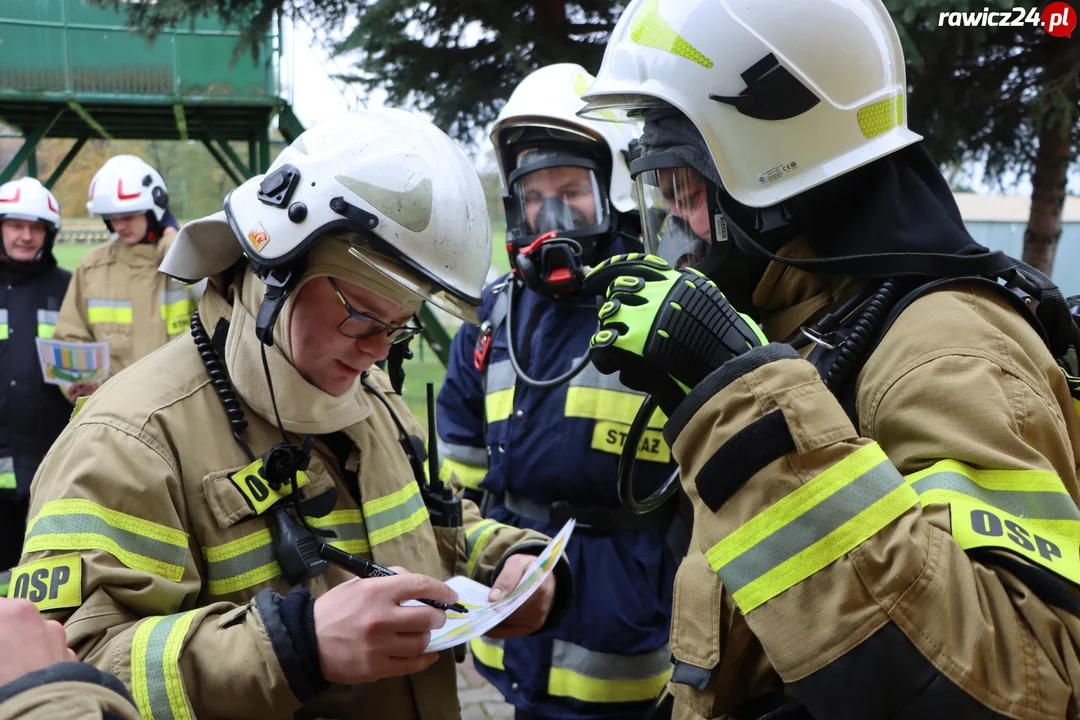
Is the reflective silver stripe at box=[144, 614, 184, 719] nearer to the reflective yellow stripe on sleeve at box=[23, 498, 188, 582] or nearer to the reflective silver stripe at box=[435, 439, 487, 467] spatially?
the reflective yellow stripe on sleeve at box=[23, 498, 188, 582]

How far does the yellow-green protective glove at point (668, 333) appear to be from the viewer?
1.49 meters

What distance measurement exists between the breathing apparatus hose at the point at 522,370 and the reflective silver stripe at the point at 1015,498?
143 cm

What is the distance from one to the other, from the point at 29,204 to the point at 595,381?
440 cm

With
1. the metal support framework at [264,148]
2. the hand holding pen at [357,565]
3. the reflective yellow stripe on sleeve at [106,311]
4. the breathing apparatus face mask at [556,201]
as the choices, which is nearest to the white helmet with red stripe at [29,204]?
the reflective yellow stripe on sleeve at [106,311]

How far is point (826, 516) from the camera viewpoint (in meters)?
1.30

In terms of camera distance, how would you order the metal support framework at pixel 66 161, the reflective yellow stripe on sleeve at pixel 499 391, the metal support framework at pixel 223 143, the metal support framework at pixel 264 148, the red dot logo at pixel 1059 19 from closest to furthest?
the reflective yellow stripe on sleeve at pixel 499 391 → the red dot logo at pixel 1059 19 → the metal support framework at pixel 223 143 → the metal support framework at pixel 264 148 → the metal support framework at pixel 66 161

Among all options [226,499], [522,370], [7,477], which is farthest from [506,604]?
[7,477]

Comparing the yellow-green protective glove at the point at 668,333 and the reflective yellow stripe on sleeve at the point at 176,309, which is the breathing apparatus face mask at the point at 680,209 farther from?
the reflective yellow stripe on sleeve at the point at 176,309

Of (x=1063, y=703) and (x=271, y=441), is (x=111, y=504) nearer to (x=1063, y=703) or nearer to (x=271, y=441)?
(x=271, y=441)

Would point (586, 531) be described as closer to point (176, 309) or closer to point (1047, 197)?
point (176, 309)

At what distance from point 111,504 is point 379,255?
71 centimetres

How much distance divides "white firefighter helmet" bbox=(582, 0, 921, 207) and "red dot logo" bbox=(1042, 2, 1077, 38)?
3.59 m

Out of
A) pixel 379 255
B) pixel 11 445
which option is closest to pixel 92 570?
pixel 379 255

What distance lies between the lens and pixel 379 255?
1844 millimetres
